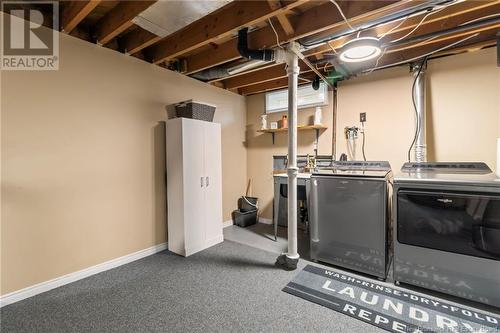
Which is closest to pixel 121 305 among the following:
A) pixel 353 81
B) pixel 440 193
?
pixel 440 193

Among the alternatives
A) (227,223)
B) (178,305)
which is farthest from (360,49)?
(227,223)

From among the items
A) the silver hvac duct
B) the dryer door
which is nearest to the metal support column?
the dryer door

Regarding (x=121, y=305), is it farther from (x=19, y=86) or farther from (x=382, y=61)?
(x=382, y=61)

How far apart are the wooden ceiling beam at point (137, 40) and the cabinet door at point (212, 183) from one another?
1130 mm

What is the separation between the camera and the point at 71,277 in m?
2.28

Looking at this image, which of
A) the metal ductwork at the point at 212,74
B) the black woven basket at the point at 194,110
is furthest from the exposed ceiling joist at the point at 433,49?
the black woven basket at the point at 194,110

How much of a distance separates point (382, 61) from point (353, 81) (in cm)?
44

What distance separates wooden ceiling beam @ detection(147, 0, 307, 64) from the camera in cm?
195

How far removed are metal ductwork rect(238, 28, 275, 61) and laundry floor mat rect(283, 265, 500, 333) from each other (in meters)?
2.35

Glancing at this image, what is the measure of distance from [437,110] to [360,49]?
1.48 metres

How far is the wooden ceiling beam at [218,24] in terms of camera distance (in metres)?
1.95

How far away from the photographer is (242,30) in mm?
2305

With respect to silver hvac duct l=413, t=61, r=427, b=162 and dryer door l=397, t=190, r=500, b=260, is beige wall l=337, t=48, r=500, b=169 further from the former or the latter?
dryer door l=397, t=190, r=500, b=260

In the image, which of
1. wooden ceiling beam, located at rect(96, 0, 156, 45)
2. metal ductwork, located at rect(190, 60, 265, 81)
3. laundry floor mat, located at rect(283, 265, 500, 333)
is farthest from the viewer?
metal ductwork, located at rect(190, 60, 265, 81)
